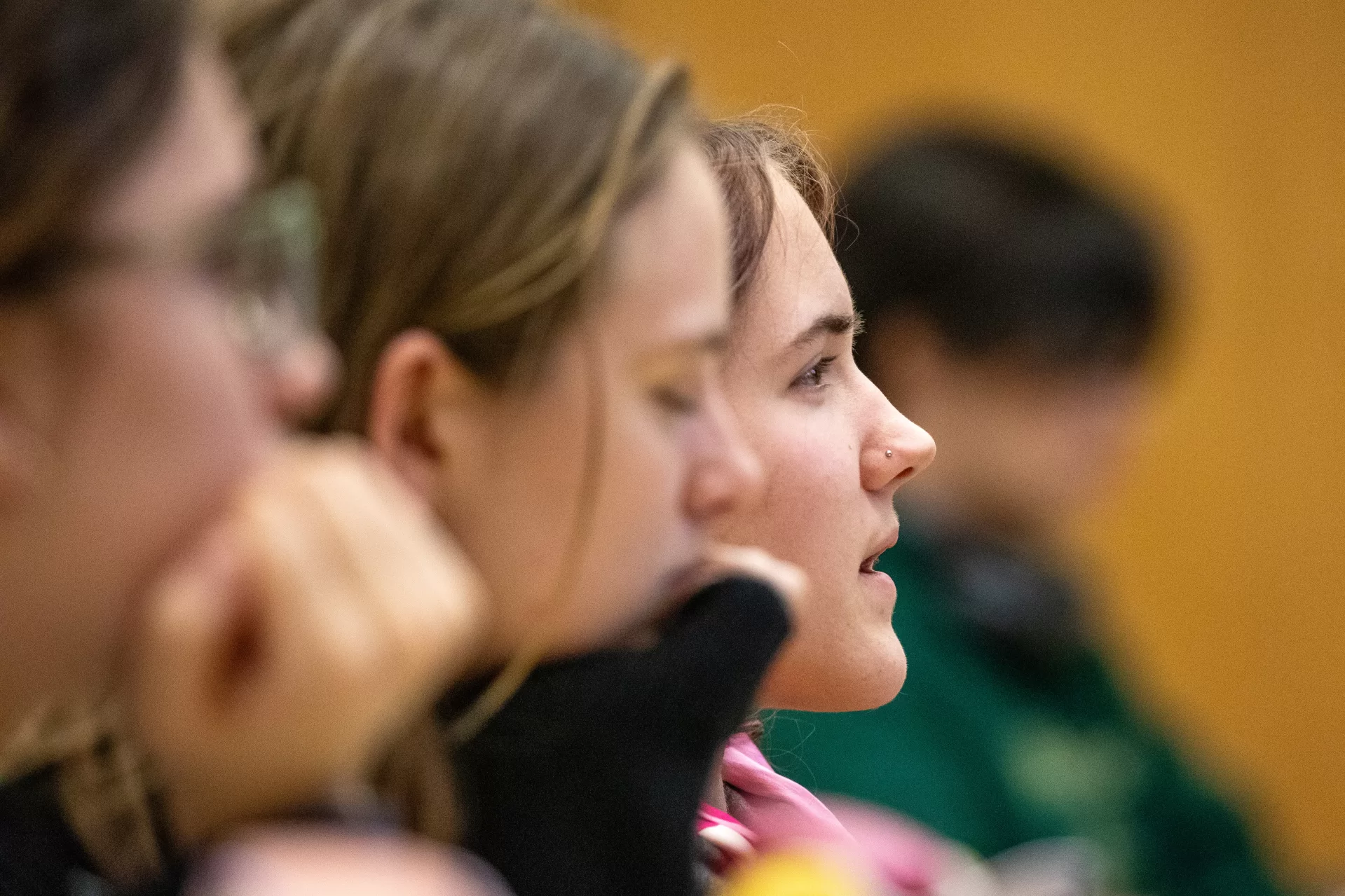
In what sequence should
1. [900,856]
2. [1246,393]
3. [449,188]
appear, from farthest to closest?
1. [1246,393]
2. [900,856]
3. [449,188]

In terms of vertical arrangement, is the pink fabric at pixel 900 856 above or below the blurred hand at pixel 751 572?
below

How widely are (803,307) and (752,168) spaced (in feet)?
0.32

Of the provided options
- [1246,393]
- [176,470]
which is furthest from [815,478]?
[1246,393]

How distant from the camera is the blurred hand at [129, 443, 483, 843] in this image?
1.82 feet

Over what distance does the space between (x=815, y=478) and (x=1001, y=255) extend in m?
1.33

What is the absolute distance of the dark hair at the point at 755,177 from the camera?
0.98m

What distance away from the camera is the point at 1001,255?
2.21m

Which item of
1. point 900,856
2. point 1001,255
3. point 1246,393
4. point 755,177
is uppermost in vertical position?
point 755,177

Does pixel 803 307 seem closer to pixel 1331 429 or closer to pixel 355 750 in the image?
pixel 355 750

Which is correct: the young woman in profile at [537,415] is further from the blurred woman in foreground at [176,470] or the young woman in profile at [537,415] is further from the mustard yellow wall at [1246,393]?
the mustard yellow wall at [1246,393]

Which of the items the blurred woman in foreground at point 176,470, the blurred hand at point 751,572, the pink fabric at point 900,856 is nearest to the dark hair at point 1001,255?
the pink fabric at point 900,856

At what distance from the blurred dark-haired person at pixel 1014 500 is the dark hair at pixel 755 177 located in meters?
0.93

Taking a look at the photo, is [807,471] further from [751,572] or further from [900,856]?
[900,856]

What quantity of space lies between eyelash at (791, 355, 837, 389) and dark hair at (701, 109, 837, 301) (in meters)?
0.06
